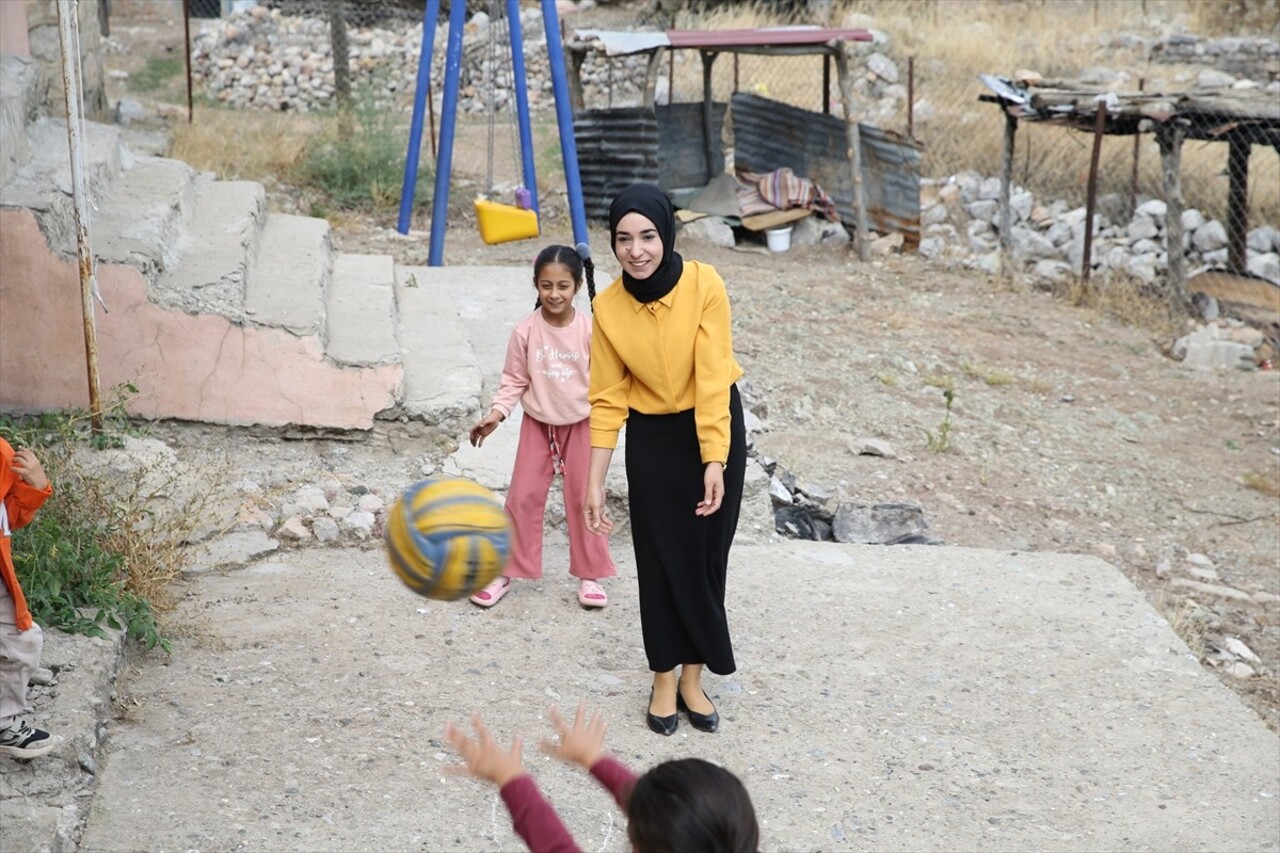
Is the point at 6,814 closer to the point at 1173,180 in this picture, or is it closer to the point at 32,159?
the point at 32,159

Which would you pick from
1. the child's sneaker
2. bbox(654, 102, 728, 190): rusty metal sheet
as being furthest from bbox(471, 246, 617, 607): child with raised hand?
bbox(654, 102, 728, 190): rusty metal sheet

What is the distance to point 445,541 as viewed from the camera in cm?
318

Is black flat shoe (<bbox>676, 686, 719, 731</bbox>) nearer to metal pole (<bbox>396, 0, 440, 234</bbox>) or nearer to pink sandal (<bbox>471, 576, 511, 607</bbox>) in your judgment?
pink sandal (<bbox>471, 576, 511, 607</bbox>)

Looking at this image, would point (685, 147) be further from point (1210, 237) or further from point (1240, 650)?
point (1240, 650)

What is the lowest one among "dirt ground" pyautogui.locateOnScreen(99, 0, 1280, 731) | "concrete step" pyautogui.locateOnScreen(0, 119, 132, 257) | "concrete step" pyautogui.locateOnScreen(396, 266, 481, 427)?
"dirt ground" pyautogui.locateOnScreen(99, 0, 1280, 731)

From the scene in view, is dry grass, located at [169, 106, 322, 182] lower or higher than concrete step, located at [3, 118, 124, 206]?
lower

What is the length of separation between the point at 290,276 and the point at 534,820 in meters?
5.02

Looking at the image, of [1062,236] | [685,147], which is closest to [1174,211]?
[1062,236]

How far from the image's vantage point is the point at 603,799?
3.86 metres

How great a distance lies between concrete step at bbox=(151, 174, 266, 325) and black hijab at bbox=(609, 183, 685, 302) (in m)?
2.61

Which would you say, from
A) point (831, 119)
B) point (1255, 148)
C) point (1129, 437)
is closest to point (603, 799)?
point (1129, 437)

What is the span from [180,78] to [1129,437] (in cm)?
1622

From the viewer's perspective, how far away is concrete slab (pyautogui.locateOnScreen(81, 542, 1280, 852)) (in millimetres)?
3688

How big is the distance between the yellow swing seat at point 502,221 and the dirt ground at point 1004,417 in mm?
628
